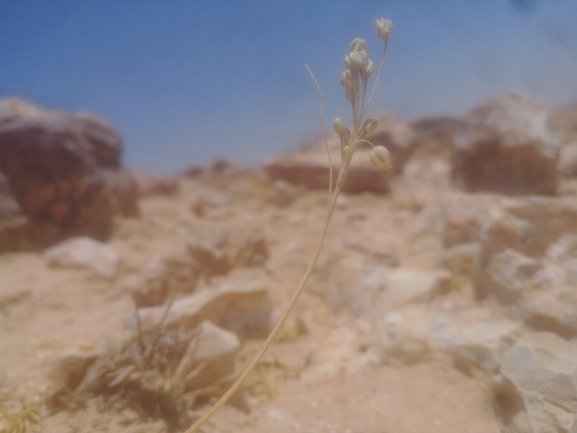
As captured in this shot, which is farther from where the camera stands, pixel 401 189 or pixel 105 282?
pixel 401 189

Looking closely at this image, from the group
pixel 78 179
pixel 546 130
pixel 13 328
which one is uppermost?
pixel 546 130

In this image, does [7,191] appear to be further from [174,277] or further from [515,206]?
[515,206]

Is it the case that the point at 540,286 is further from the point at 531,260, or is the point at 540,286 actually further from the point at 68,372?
the point at 68,372

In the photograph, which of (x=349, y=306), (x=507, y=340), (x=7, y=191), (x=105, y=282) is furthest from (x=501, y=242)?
(x=7, y=191)

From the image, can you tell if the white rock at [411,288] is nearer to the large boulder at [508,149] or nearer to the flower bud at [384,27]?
the flower bud at [384,27]

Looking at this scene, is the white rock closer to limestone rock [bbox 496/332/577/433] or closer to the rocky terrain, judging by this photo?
the rocky terrain

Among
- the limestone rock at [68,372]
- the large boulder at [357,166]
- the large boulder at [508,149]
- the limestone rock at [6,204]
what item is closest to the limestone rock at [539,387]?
the limestone rock at [68,372]
